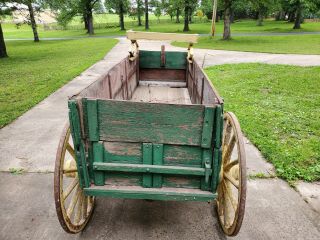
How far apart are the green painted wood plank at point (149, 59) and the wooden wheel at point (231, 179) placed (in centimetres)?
482

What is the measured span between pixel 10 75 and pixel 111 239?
10.7 m

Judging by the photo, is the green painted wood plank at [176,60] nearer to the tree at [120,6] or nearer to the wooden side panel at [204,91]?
the wooden side panel at [204,91]

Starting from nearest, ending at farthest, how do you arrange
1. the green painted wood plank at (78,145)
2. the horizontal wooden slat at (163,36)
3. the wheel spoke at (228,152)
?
the green painted wood plank at (78,145) → the wheel spoke at (228,152) → the horizontal wooden slat at (163,36)

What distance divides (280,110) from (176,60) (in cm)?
282

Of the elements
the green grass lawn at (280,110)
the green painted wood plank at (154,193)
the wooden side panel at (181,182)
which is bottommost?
the green grass lawn at (280,110)

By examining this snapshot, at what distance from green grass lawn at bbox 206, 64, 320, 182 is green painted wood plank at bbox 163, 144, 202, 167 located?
2.14 metres

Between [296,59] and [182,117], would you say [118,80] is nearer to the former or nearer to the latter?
[182,117]

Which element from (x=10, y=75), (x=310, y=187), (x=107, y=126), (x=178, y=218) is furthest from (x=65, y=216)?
(x=10, y=75)

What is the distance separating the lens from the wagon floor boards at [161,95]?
605 centimetres

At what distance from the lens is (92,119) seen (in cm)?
244

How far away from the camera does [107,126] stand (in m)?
2.48

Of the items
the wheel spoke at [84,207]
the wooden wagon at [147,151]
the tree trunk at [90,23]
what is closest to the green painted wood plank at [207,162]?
the wooden wagon at [147,151]

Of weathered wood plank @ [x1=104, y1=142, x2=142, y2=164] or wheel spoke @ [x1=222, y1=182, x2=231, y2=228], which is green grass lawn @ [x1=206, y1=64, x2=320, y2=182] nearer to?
wheel spoke @ [x1=222, y1=182, x2=231, y2=228]

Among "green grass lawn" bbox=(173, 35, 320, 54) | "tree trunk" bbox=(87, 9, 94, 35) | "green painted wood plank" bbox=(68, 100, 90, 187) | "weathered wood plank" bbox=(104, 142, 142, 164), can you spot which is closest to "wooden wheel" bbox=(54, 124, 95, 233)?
"green painted wood plank" bbox=(68, 100, 90, 187)
